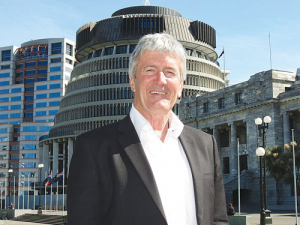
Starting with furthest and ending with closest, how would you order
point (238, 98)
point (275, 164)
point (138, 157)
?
point (238, 98) < point (275, 164) < point (138, 157)

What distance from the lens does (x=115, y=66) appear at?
A: 10144 cm

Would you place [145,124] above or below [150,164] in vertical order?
above

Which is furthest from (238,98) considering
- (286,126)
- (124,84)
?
(124,84)

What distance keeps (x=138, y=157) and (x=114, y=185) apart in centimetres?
34

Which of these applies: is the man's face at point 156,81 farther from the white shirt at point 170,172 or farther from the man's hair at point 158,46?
the white shirt at point 170,172

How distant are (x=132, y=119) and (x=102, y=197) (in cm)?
92

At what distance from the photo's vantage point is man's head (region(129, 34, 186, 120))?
432 cm

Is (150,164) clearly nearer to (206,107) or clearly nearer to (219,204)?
(219,204)

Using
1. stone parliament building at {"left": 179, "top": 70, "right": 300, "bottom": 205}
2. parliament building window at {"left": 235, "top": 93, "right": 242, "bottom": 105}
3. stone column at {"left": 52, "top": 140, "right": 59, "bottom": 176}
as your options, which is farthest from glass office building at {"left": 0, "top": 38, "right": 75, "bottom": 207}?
parliament building window at {"left": 235, "top": 93, "right": 242, "bottom": 105}

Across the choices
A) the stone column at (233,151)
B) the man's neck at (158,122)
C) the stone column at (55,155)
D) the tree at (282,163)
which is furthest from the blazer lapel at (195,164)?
the stone column at (55,155)

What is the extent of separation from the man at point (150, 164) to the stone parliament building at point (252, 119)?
179ft

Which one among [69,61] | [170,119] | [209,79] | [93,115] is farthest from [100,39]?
[170,119]

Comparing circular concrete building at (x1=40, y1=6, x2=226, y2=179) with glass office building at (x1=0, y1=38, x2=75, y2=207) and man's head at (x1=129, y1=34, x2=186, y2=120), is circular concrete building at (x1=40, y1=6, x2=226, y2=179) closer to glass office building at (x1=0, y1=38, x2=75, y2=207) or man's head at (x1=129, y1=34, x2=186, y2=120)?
glass office building at (x1=0, y1=38, x2=75, y2=207)

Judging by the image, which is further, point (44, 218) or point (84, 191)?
point (44, 218)
